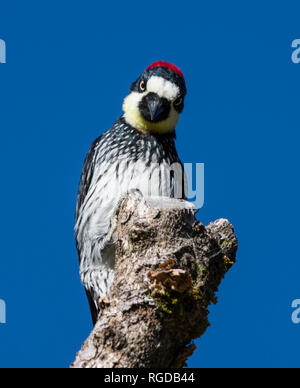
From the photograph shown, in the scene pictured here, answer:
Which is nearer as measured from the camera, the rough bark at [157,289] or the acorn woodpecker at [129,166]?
the rough bark at [157,289]

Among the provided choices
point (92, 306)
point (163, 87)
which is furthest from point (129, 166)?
point (92, 306)

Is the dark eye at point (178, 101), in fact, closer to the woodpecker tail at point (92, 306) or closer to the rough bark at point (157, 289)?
the rough bark at point (157, 289)

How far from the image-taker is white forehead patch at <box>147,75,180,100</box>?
6.49 meters

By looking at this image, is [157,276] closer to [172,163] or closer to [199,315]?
[199,315]

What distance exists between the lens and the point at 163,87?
6.48 m

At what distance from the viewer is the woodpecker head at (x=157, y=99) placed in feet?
21.3

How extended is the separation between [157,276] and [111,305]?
1.35ft

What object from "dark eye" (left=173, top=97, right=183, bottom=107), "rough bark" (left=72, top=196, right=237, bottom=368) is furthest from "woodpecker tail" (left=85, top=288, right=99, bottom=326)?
"dark eye" (left=173, top=97, right=183, bottom=107)

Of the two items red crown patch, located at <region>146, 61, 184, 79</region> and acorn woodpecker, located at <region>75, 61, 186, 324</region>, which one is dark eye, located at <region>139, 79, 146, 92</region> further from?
red crown patch, located at <region>146, 61, 184, 79</region>

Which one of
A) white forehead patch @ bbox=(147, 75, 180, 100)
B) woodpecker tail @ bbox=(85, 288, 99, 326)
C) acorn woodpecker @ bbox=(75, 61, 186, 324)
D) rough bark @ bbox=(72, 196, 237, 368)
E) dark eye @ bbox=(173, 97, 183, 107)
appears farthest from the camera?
woodpecker tail @ bbox=(85, 288, 99, 326)

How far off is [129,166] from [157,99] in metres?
0.80

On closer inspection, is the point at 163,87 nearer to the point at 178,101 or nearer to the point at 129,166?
the point at 178,101

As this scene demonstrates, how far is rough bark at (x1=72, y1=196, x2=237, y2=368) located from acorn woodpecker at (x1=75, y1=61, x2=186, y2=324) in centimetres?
128

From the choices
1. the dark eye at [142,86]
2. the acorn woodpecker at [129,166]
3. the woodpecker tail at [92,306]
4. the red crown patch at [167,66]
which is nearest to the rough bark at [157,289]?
the acorn woodpecker at [129,166]
